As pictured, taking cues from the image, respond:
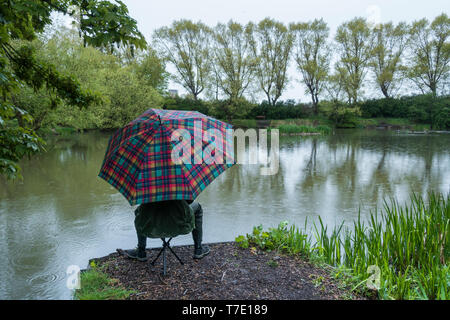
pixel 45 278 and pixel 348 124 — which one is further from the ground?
pixel 348 124

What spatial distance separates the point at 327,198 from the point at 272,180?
2.05 metres

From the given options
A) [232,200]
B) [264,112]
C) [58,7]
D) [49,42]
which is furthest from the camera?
[264,112]

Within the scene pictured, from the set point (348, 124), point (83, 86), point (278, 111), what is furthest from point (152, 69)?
point (348, 124)

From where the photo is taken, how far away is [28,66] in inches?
135

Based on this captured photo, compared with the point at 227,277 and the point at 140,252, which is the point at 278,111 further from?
the point at 227,277

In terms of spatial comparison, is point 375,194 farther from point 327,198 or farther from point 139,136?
point 139,136

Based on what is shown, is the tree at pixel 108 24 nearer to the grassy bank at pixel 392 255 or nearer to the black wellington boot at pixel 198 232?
the black wellington boot at pixel 198 232

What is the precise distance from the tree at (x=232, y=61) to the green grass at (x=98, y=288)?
29.5m

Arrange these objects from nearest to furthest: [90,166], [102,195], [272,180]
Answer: [102,195] → [272,180] → [90,166]

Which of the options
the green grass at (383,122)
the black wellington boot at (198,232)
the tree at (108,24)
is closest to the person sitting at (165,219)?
the black wellington boot at (198,232)

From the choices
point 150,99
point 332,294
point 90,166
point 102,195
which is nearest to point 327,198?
point 332,294

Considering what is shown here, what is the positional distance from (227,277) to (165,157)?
3.96ft

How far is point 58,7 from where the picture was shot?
10.9 ft

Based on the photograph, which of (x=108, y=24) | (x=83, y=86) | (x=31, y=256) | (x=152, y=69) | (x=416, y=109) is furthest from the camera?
(x=152, y=69)
